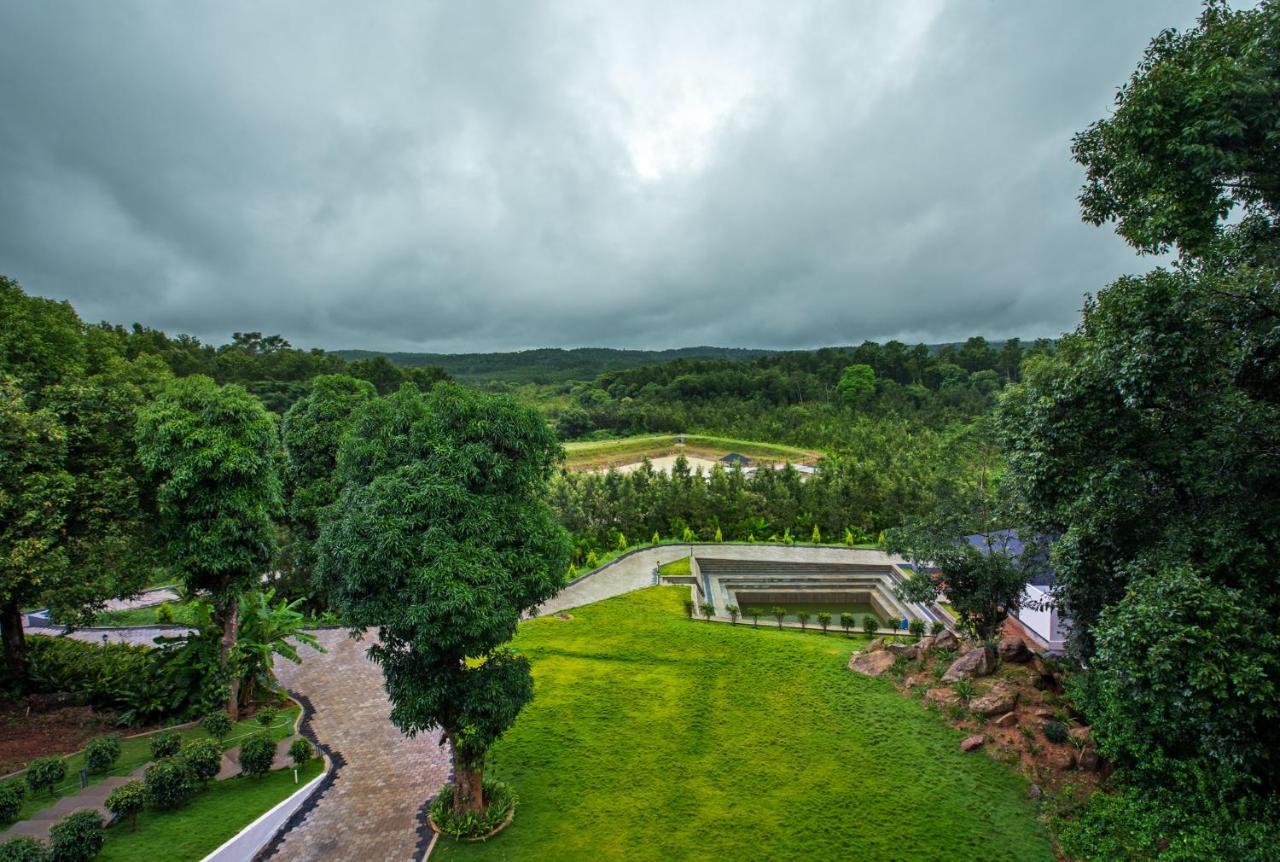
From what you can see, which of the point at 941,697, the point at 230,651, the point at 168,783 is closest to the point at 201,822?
the point at 168,783

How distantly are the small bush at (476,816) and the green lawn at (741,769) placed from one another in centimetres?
20

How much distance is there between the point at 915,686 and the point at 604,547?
16.1 meters

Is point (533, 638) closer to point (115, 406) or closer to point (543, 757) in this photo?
point (543, 757)

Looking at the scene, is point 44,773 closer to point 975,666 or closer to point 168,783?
point 168,783

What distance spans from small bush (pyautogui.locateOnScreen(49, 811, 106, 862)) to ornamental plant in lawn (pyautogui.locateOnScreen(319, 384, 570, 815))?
13.8 ft

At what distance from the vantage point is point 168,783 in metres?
9.36

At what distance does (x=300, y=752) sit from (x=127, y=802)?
2510 mm

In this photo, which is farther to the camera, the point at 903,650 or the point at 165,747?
the point at 903,650

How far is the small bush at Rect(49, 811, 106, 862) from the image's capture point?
25.7 feet

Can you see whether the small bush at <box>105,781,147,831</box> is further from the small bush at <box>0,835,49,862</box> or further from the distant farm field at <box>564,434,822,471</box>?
the distant farm field at <box>564,434,822,471</box>

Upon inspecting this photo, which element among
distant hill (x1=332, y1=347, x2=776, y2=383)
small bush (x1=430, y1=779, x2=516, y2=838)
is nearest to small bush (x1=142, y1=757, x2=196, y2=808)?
small bush (x1=430, y1=779, x2=516, y2=838)

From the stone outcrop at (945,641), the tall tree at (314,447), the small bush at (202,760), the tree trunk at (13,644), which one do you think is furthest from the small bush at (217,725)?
the stone outcrop at (945,641)

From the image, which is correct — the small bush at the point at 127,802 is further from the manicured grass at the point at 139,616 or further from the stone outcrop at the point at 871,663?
the stone outcrop at the point at 871,663

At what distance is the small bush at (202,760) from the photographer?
9805 millimetres
